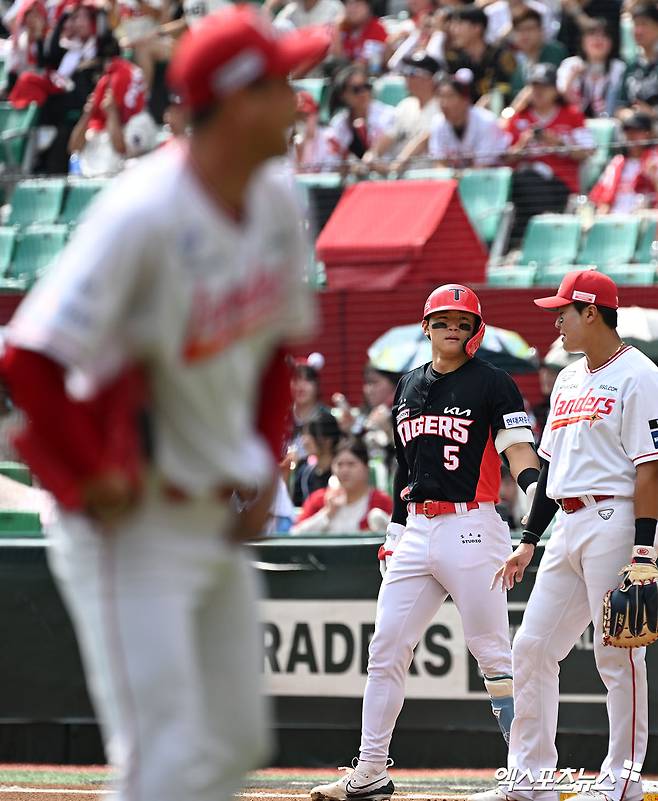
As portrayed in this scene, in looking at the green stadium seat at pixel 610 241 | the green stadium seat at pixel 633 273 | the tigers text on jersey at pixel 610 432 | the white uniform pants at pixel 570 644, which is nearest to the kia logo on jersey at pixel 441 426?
the tigers text on jersey at pixel 610 432

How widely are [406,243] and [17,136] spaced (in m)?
5.18

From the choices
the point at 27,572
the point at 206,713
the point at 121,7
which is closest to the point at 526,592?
the point at 27,572

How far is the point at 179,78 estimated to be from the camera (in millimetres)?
3162

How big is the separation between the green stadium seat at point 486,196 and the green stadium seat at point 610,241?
69 centimetres

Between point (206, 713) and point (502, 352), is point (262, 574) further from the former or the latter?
point (206, 713)

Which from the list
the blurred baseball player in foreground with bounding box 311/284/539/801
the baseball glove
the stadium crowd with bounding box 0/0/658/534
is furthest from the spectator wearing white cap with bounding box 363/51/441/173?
the baseball glove

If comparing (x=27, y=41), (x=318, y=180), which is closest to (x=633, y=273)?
(x=318, y=180)

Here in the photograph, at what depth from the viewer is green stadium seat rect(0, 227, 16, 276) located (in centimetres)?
1211

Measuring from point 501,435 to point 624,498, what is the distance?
691 millimetres

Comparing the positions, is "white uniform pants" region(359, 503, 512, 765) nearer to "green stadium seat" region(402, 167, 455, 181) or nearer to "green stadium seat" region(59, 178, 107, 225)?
"green stadium seat" region(402, 167, 455, 181)

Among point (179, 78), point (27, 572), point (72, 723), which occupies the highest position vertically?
point (179, 78)

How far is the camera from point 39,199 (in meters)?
11.8

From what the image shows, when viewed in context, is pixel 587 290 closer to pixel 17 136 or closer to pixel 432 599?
pixel 432 599

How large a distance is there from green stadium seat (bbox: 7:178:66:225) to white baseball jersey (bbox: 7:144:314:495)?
8.58 meters
